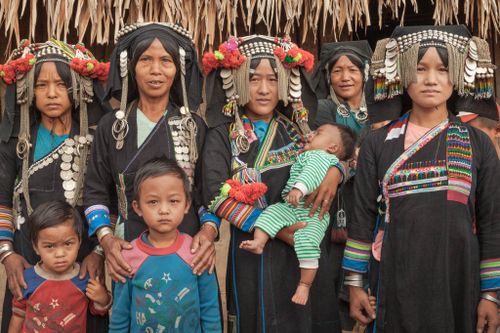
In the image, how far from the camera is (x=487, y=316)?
2.78 meters

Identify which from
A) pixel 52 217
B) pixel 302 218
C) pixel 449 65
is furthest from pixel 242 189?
pixel 449 65

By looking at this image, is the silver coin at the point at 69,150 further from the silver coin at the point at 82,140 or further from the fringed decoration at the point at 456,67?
the fringed decoration at the point at 456,67

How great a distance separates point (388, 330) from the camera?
9.30 ft

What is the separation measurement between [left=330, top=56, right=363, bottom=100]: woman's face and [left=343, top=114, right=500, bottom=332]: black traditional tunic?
4.73ft

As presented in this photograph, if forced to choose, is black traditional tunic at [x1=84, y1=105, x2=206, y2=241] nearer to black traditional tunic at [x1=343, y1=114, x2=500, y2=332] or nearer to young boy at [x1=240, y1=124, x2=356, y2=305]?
young boy at [x1=240, y1=124, x2=356, y2=305]

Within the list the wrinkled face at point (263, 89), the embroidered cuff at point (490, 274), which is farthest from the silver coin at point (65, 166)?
the embroidered cuff at point (490, 274)

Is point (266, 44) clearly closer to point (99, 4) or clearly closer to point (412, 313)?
point (412, 313)

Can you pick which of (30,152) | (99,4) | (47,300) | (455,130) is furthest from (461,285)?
(99,4)

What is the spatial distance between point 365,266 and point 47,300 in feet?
4.99

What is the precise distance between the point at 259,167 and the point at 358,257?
694mm

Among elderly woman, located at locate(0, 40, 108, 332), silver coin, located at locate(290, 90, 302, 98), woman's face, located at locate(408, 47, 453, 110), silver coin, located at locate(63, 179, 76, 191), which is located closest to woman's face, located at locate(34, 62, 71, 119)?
elderly woman, located at locate(0, 40, 108, 332)

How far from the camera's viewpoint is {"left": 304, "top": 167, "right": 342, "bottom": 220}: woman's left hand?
3273 millimetres

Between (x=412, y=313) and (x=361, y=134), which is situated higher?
(x=361, y=134)

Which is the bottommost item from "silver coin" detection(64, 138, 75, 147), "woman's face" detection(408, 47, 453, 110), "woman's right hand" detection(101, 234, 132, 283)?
"woman's right hand" detection(101, 234, 132, 283)
